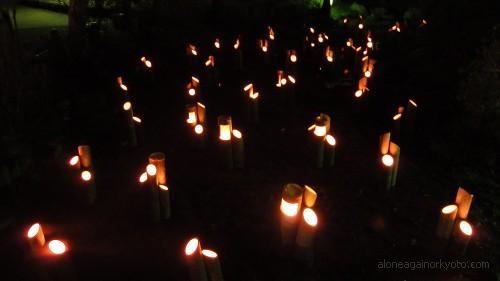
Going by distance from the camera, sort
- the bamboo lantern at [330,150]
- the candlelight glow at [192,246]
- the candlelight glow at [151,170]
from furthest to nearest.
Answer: the bamboo lantern at [330,150]
the candlelight glow at [151,170]
the candlelight glow at [192,246]

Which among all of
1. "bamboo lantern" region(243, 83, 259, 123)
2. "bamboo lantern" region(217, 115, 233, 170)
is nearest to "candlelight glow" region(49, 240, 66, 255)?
"bamboo lantern" region(217, 115, 233, 170)

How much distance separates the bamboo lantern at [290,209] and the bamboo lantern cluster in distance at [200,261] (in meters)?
0.74

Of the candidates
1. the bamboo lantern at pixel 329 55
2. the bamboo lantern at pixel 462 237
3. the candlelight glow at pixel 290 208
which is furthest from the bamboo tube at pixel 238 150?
the bamboo lantern at pixel 329 55

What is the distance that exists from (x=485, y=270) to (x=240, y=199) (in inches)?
92.3

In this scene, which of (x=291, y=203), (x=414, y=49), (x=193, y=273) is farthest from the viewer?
(x=414, y=49)

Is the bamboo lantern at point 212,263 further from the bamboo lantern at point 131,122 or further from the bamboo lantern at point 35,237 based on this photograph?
the bamboo lantern at point 131,122

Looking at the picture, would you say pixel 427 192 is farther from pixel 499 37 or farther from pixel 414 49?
pixel 414 49

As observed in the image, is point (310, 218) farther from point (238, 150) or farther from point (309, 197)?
point (238, 150)

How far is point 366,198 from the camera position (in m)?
4.30

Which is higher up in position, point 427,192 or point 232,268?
point 427,192

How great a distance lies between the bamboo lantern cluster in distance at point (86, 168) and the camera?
400cm

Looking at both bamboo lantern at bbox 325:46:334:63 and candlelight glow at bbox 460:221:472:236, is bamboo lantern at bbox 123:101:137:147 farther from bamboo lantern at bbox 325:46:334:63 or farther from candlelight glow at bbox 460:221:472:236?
bamboo lantern at bbox 325:46:334:63

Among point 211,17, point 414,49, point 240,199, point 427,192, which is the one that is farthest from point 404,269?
point 211,17

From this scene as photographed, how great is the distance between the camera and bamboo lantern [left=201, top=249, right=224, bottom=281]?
276cm
